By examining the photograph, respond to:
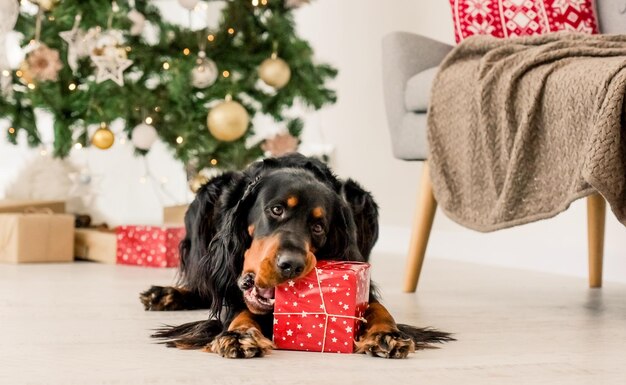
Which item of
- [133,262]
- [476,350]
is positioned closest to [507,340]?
[476,350]

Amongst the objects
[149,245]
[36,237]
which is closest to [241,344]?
[149,245]

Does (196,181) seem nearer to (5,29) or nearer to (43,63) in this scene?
(43,63)

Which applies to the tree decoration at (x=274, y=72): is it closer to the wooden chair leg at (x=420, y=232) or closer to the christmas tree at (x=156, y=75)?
the christmas tree at (x=156, y=75)

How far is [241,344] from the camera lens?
5.38ft

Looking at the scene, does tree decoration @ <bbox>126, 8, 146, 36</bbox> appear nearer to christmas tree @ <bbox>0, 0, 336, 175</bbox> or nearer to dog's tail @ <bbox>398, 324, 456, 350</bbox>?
christmas tree @ <bbox>0, 0, 336, 175</bbox>

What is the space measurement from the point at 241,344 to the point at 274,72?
2.36 metres

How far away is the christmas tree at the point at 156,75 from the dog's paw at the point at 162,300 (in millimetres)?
1510

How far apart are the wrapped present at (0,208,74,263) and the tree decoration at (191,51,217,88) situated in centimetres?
73

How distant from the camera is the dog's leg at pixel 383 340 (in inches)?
65.2

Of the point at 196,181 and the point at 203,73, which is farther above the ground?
the point at 203,73

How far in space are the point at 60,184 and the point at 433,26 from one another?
1821 mm

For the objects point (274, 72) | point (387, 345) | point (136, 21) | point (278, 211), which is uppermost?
point (136, 21)

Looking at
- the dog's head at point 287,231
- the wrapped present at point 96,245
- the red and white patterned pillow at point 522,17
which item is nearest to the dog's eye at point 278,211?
the dog's head at point 287,231

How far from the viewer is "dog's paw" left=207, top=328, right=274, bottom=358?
1.63 metres
